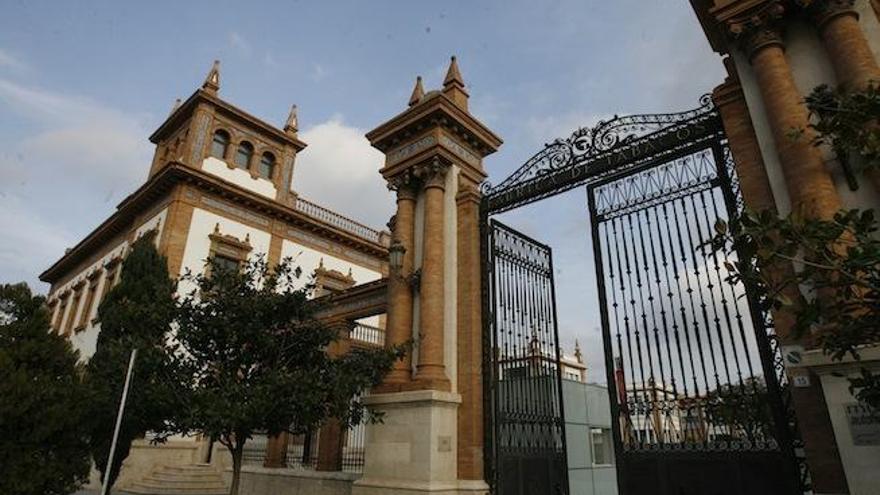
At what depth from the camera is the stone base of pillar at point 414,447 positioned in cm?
856

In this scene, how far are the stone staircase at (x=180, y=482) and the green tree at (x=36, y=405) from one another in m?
7.48

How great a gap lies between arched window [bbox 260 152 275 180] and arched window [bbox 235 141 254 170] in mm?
605

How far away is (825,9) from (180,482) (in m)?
18.1

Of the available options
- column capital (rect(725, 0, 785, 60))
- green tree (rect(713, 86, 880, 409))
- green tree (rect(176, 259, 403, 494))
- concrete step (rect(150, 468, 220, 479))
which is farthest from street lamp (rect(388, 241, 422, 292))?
concrete step (rect(150, 468, 220, 479))

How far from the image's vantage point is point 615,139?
912 centimetres

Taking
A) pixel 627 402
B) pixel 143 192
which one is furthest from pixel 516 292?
pixel 143 192

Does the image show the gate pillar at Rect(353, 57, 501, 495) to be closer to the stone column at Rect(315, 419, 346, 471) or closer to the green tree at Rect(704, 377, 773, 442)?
the stone column at Rect(315, 419, 346, 471)

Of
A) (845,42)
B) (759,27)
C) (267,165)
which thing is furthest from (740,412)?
(267,165)

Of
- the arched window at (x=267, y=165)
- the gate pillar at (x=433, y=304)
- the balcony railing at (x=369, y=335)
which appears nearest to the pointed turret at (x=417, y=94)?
the gate pillar at (x=433, y=304)

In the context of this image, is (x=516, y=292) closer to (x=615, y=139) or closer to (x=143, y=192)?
(x=615, y=139)

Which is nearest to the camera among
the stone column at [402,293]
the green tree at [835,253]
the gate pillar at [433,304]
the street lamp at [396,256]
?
the green tree at [835,253]

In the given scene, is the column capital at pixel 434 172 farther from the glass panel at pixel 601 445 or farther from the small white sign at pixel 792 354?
the glass panel at pixel 601 445

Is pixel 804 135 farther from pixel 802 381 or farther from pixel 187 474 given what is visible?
pixel 187 474

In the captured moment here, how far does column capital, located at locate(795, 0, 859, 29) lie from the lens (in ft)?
21.2
